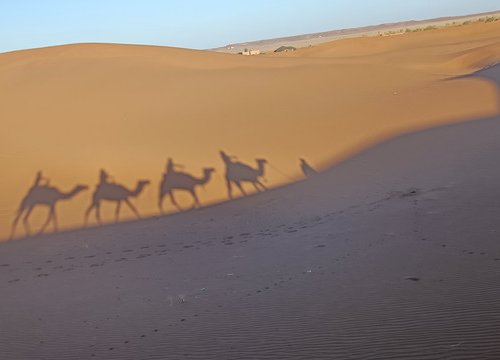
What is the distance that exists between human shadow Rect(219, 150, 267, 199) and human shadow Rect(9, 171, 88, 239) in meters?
3.08

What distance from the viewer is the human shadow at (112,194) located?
1232 centimetres

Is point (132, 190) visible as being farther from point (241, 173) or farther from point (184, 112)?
point (184, 112)

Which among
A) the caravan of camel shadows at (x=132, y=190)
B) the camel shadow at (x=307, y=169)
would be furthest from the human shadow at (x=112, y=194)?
the camel shadow at (x=307, y=169)

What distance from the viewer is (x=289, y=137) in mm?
Answer: 16719

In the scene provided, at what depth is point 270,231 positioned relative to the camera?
946 cm

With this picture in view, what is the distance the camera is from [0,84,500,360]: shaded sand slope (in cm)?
524

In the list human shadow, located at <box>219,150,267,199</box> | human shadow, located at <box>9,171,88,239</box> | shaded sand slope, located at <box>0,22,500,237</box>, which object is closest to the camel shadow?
shaded sand slope, located at <box>0,22,500,237</box>

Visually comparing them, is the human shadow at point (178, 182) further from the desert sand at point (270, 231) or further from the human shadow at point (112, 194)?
the human shadow at point (112, 194)

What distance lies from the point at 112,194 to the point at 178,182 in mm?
1394

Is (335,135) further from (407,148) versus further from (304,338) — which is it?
(304,338)

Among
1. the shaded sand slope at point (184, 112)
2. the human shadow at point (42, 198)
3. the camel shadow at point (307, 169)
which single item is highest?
the shaded sand slope at point (184, 112)

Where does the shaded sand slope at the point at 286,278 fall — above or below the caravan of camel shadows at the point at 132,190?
below

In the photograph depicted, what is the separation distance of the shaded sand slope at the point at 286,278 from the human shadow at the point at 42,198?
145cm

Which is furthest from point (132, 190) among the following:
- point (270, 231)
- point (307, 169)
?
point (270, 231)
